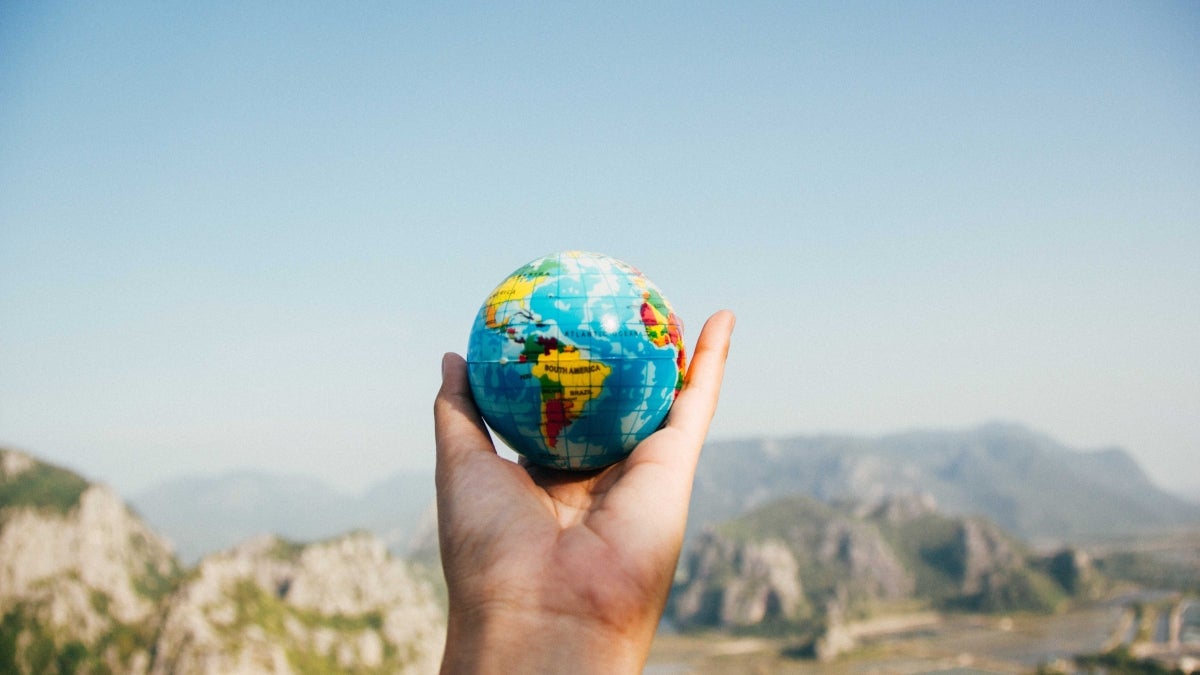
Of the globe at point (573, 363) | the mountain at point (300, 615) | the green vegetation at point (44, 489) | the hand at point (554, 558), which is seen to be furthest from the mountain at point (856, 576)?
the hand at point (554, 558)

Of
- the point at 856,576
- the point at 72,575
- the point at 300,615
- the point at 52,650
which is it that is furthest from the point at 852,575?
the point at 52,650

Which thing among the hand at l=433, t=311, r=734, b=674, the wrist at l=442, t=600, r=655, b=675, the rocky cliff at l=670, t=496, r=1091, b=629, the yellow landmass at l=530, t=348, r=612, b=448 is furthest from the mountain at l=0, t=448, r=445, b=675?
the rocky cliff at l=670, t=496, r=1091, b=629

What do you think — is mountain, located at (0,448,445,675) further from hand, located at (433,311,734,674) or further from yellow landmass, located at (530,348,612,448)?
hand, located at (433,311,734,674)

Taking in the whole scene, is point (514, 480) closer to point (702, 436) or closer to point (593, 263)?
point (702, 436)

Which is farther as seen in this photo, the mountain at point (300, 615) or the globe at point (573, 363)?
the mountain at point (300, 615)

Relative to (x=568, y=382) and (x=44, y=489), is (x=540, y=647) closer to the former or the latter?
(x=568, y=382)

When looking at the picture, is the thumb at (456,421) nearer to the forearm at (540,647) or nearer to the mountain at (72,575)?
the forearm at (540,647)
